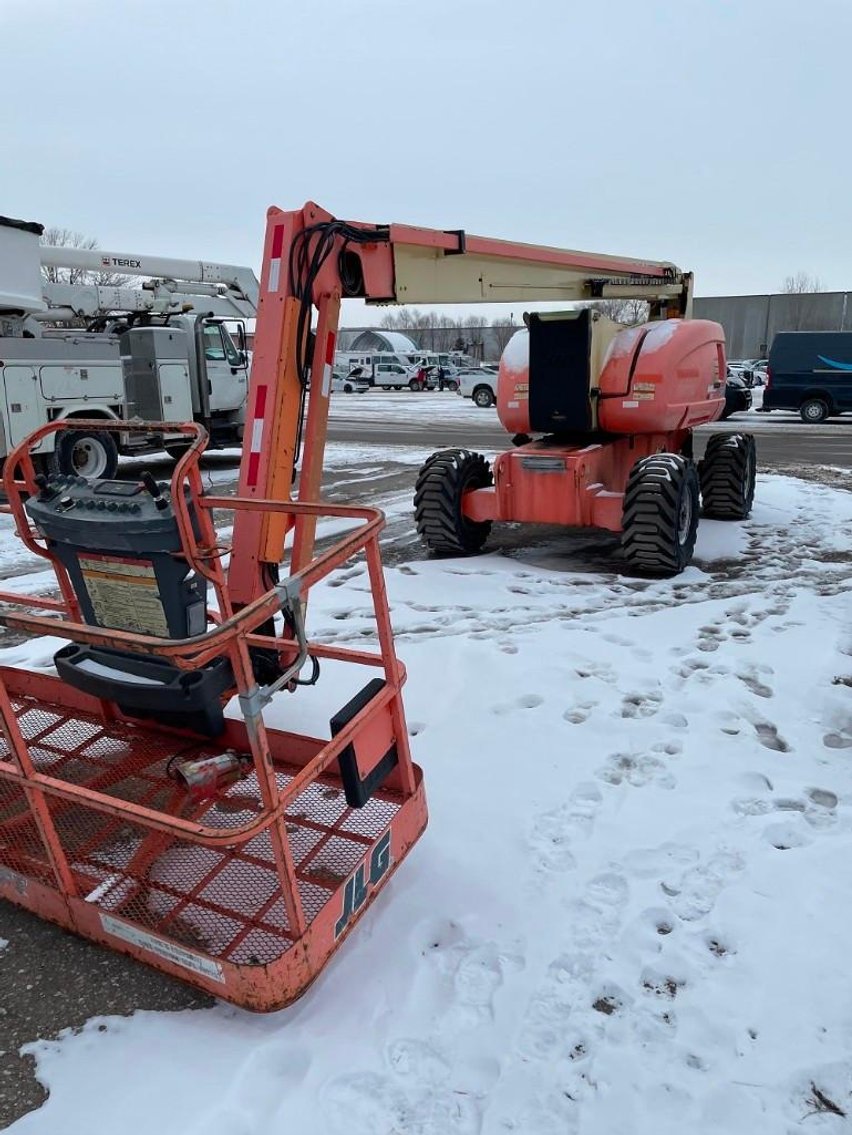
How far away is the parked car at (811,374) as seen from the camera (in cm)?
2178

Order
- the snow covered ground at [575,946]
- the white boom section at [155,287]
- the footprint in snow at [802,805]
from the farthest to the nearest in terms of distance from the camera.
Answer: the white boom section at [155,287]
the footprint in snow at [802,805]
the snow covered ground at [575,946]

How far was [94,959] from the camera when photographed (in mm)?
2846

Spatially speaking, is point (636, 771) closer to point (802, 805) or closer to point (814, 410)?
point (802, 805)

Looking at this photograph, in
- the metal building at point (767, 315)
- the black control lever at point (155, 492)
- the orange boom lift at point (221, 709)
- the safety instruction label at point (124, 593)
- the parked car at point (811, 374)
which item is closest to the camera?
the orange boom lift at point (221, 709)

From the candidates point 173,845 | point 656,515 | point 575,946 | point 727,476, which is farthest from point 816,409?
point 173,845

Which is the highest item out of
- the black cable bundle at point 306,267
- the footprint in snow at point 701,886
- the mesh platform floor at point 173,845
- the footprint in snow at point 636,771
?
the black cable bundle at point 306,267

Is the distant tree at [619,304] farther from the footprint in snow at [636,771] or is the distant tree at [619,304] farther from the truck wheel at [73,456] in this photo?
the truck wheel at [73,456]

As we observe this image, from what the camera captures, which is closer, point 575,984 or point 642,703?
point 575,984

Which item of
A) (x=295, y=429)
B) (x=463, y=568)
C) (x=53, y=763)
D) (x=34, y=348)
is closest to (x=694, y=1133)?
(x=53, y=763)

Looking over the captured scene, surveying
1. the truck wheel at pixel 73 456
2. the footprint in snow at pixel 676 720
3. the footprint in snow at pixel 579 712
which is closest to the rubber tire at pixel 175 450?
the truck wheel at pixel 73 456

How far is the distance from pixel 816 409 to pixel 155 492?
75.8ft

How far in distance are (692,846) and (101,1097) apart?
7.26ft

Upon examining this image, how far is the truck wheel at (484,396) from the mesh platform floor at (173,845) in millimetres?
28033

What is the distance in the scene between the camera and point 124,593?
130 inches
